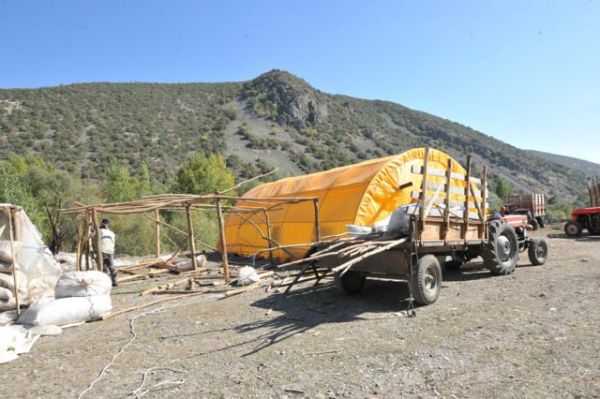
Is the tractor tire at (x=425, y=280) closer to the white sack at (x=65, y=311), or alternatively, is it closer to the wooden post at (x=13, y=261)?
the white sack at (x=65, y=311)

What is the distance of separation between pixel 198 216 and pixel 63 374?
1945 centimetres

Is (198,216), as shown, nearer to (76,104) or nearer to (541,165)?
(76,104)

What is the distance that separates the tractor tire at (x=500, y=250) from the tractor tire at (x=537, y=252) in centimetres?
128

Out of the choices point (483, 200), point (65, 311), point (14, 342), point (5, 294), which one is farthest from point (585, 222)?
point (5, 294)

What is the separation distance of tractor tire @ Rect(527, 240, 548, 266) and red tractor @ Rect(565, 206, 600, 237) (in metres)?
9.30

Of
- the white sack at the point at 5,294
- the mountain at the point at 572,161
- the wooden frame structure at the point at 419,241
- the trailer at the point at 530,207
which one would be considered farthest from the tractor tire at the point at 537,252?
the mountain at the point at 572,161

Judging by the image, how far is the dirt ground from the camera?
3924mm

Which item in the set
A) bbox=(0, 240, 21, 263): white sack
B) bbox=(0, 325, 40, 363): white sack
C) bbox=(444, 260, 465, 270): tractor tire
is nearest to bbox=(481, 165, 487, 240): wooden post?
bbox=(444, 260, 465, 270): tractor tire

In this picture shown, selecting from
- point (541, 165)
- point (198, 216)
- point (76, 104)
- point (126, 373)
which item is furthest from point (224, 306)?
point (541, 165)

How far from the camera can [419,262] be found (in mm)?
6566

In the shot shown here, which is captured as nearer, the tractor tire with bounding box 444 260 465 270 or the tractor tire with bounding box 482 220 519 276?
the tractor tire with bounding box 482 220 519 276

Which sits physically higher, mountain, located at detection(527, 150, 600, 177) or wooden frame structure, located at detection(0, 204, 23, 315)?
mountain, located at detection(527, 150, 600, 177)

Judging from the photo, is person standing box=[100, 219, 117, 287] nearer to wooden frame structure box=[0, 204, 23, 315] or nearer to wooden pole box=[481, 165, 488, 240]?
wooden frame structure box=[0, 204, 23, 315]

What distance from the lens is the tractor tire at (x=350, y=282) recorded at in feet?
25.5
